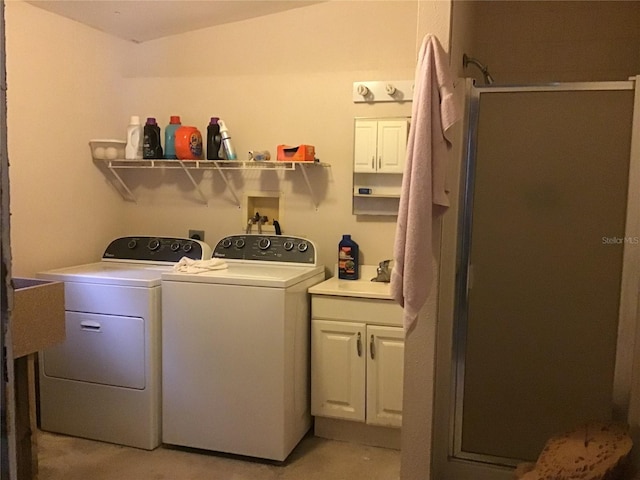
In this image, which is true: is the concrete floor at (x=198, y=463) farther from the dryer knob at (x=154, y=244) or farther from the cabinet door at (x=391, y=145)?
the cabinet door at (x=391, y=145)

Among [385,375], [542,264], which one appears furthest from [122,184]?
[542,264]

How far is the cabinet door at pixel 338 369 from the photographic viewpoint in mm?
2859

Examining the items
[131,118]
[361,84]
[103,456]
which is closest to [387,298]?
[361,84]

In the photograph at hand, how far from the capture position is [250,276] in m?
2.73

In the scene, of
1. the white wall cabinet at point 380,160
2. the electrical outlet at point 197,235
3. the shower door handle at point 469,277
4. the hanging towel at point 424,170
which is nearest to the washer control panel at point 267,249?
the electrical outlet at point 197,235

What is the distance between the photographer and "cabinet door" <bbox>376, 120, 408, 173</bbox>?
3.02 metres

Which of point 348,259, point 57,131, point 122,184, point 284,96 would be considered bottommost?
point 348,259

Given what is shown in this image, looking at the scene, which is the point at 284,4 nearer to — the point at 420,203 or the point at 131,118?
the point at 131,118

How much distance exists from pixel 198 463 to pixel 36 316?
1137 mm

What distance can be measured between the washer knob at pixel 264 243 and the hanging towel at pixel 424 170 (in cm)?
125

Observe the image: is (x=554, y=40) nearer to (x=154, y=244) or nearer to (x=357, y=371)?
(x=357, y=371)

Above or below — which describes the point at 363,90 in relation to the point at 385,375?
above

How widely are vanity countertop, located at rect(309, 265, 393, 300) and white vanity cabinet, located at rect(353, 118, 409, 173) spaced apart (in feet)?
1.80

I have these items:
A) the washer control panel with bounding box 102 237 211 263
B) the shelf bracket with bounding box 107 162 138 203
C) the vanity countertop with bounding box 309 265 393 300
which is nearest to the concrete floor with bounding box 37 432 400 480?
the vanity countertop with bounding box 309 265 393 300
